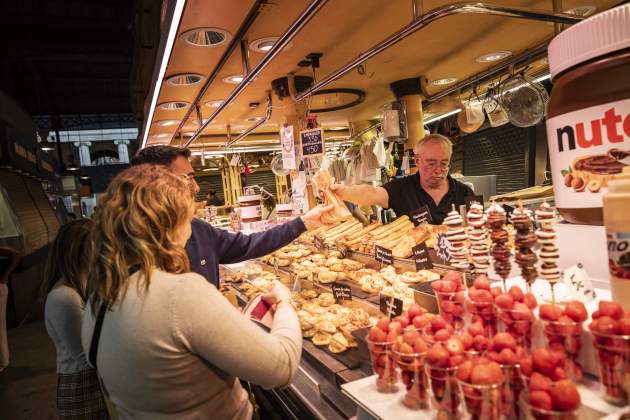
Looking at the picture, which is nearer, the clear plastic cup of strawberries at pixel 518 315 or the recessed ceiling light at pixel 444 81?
the clear plastic cup of strawberries at pixel 518 315

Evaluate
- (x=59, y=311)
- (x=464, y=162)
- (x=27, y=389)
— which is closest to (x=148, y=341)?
(x=59, y=311)

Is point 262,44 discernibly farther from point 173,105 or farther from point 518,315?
point 518,315

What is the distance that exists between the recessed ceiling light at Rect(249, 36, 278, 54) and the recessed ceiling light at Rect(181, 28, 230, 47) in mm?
360

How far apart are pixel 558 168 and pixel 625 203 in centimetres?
38

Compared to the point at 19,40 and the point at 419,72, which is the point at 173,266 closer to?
the point at 419,72

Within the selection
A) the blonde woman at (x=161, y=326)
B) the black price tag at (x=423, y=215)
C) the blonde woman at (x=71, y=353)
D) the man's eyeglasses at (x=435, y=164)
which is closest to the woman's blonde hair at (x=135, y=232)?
the blonde woman at (x=161, y=326)

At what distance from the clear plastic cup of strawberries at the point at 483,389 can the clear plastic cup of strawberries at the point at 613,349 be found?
224 mm

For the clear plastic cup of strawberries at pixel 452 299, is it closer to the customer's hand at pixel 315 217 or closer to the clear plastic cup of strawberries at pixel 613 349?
the clear plastic cup of strawberries at pixel 613 349

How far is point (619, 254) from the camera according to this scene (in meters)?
0.99

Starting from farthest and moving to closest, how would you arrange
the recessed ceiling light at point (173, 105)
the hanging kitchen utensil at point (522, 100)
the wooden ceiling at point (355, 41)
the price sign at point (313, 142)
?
the recessed ceiling light at point (173, 105), the hanging kitchen utensil at point (522, 100), the price sign at point (313, 142), the wooden ceiling at point (355, 41)

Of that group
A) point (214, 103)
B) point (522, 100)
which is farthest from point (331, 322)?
point (214, 103)

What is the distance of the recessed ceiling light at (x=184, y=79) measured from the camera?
484 centimetres

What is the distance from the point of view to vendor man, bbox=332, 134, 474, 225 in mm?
3781

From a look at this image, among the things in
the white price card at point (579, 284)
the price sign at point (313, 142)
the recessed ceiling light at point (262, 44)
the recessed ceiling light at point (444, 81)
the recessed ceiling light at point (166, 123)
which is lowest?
the white price card at point (579, 284)
